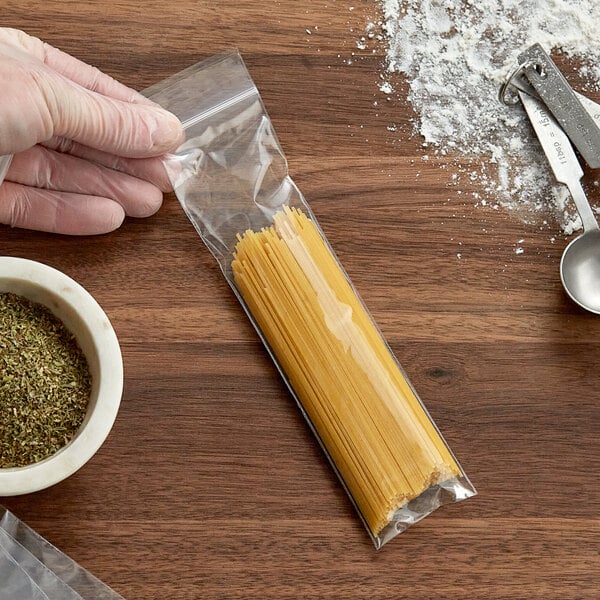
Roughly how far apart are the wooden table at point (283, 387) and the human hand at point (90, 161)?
0.03 metres

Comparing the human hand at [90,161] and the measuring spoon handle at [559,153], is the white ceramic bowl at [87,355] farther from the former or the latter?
the measuring spoon handle at [559,153]

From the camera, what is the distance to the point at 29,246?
3.40ft

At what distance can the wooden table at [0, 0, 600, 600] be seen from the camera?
102 centimetres

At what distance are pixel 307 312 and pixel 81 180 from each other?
0.32 meters

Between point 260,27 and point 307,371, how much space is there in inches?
17.7

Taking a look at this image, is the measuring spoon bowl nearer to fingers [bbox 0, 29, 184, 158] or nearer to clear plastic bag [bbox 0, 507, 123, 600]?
fingers [bbox 0, 29, 184, 158]

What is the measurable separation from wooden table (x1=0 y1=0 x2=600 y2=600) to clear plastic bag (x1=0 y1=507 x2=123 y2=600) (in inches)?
0.6

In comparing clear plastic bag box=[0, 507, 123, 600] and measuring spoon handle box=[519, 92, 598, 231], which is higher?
measuring spoon handle box=[519, 92, 598, 231]

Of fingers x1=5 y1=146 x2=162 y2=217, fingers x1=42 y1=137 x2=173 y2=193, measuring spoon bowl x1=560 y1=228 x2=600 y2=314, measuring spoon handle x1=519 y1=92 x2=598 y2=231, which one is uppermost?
measuring spoon handle x1=519 y1=92 x2=598 y2=231

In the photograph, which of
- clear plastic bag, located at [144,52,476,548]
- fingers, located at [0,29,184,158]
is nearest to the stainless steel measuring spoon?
clear plastic bag, located at [144,52,476,548]

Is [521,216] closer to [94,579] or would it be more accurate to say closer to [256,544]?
[256,544]

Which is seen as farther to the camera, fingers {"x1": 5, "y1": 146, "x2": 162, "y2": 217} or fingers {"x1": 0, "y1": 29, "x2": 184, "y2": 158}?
fingers {"x1": 5, "y1": 146, "x2": 162, "y2": 217}

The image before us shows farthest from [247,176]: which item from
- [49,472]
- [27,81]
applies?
[49,472]

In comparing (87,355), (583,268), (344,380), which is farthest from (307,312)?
(583,268)
